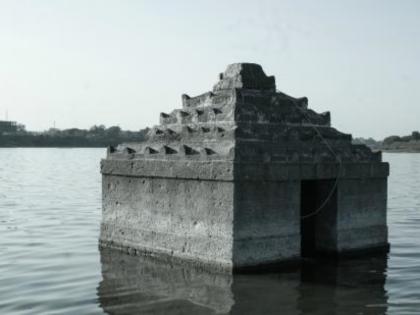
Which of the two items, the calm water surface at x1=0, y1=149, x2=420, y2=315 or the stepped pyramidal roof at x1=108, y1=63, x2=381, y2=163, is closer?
the calm water surface at x1=0, y1=149, x2=420, y2=315

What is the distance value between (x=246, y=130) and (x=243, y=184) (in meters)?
1.19

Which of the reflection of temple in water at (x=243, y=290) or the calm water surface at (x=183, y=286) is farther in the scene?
the calm water surface at (x=183, y=286)

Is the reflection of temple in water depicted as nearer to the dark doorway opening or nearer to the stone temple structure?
the stone temple structure

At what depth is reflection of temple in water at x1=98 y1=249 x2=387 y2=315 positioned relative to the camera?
888cm

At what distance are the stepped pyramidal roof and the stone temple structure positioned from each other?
0.02m

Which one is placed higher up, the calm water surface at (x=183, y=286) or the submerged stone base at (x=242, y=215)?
the submerged stone base at (x=242, y=215)

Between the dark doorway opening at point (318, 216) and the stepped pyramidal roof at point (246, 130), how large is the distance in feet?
2.37

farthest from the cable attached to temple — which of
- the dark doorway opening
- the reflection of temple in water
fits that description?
the reflection of temple in water

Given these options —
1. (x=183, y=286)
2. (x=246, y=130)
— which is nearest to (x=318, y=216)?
(x=246, y=130)

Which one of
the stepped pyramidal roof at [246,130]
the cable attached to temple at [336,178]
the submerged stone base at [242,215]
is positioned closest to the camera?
the submerged stone base at [242,215]

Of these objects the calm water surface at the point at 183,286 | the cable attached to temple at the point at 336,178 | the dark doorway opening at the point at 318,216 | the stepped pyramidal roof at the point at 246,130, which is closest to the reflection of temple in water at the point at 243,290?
the calm water surface at the point at 183,286

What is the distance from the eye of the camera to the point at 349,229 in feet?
38.2

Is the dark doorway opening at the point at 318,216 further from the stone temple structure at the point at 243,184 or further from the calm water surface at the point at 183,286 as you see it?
the calm water surface at the point at 183,286

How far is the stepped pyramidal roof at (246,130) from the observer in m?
10.5
